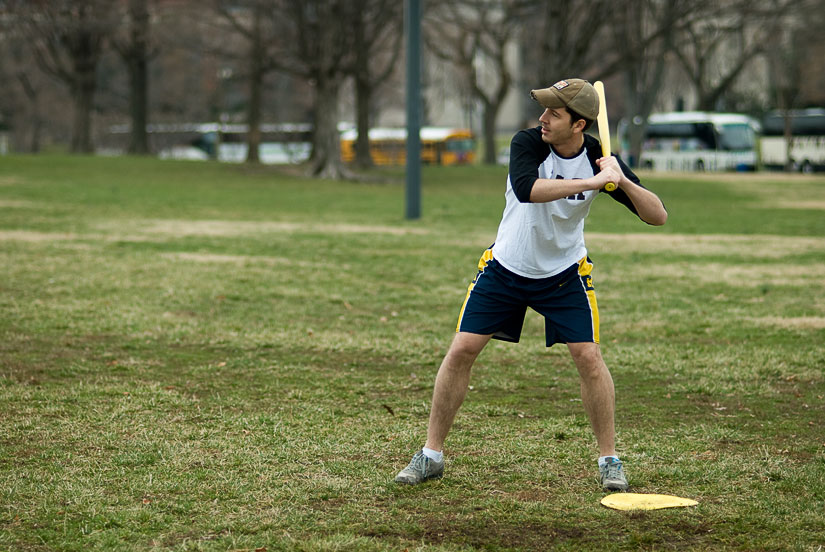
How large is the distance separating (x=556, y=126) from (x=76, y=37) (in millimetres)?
44254

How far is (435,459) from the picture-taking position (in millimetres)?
4934

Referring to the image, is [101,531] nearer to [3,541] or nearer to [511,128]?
[3,541]

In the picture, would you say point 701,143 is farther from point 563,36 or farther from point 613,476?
point 613,476

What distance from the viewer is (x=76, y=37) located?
4547cm

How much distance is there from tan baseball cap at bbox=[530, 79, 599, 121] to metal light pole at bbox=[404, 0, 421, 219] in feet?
48.2

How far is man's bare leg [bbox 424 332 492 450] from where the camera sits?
493 centimetres

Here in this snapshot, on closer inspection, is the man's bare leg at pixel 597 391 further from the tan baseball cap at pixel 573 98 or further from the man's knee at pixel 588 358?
the tan baseball cap at pixel 573 98

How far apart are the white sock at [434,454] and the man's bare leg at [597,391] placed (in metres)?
0.68

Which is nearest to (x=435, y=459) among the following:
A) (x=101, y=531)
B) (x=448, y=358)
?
(x=448, y=358)

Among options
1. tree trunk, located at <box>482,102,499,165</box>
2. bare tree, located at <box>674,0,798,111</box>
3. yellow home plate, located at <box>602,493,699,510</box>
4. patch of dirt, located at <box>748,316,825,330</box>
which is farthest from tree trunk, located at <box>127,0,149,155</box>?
yellow home plate, located at <box>602,493,699,510</box>

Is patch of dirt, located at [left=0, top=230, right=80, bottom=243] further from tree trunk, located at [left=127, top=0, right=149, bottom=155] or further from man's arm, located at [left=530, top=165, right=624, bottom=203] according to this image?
tree trunk, located at [left=127, top=0, right=149, bottom=155]

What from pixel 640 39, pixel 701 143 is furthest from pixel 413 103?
pixel 701 143

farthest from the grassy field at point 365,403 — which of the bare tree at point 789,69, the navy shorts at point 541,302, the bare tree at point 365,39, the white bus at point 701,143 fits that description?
the white bus at point 701,143

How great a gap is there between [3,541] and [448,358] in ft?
6.55
